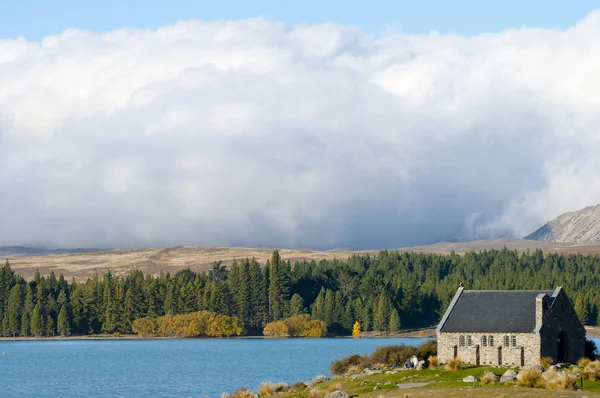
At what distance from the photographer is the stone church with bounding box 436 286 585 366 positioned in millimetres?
93062

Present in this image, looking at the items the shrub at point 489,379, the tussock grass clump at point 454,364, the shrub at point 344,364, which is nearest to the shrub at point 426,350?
the shrub at point 344,364

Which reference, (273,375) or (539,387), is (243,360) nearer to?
(273,375)

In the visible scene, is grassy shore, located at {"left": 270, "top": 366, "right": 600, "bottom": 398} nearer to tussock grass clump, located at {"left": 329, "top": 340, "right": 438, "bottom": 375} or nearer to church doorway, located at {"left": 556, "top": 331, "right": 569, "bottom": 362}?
tussock grass clump, located at {"left": 329, "top": 340, "right": 438, "bottom": 375}

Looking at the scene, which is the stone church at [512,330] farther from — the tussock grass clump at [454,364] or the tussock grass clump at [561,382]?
the tussock grass clump at [561,382]

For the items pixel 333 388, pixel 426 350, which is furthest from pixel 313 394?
pixel 426 350

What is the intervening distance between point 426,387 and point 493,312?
22.1 m

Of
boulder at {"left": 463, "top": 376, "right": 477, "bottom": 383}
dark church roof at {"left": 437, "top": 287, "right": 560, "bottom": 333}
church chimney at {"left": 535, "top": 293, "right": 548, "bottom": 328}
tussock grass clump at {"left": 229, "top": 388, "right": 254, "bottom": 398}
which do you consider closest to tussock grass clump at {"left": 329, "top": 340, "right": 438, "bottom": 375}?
dark church roof at {"left": 437, "top": 287, "right": 560, "bottom": 333}

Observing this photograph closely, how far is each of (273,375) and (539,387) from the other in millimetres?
52447

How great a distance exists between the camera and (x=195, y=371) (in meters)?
132

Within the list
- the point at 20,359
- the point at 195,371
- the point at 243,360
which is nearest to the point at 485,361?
the point at 195,371

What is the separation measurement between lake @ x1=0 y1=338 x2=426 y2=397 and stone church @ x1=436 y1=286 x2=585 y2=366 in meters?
20.8

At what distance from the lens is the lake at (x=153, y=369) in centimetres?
10981

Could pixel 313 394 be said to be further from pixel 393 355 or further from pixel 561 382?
pixel 393 355

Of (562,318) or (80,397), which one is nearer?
(562,318)
